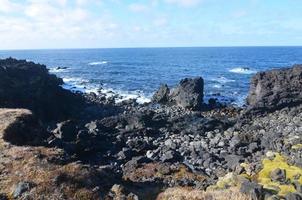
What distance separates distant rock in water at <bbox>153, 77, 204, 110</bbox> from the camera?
7806 centimetres

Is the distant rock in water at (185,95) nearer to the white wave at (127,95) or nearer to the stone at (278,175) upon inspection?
the white wave at (127,95)

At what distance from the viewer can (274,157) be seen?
42656 millimetres

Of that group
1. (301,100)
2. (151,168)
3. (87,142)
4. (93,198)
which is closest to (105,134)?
(87,142)

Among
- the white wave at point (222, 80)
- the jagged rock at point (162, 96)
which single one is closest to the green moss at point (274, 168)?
the jagged rock at point (162, 96)

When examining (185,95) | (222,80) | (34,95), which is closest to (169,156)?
(34,95)

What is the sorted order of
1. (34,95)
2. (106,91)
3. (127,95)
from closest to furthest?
(34,95)
(127,95)
(106,91)

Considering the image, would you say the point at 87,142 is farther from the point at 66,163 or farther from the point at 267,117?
the point at 267,117

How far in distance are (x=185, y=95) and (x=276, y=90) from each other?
1700 centimetres

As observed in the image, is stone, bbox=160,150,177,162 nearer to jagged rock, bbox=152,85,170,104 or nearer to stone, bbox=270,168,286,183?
stone, bbox=270,168,286,183

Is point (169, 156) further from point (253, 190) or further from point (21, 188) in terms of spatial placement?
point (21, 188)

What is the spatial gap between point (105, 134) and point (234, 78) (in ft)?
247

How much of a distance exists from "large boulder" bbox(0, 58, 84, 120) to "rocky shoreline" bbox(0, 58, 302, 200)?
0.19 m

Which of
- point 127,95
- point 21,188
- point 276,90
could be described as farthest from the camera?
point 127,95

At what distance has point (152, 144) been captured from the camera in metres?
51.7
